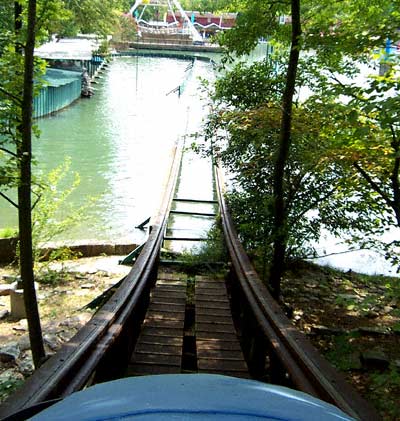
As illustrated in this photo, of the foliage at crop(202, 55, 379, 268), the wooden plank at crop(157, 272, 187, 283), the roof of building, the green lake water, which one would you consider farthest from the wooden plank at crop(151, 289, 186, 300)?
the roof of building

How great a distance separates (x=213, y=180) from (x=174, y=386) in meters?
10.9

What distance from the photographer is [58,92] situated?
2538cm

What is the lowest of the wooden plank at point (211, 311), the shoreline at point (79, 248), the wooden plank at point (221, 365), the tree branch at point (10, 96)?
the shoreline at point (79, 248)

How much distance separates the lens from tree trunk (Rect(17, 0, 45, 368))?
3.55 m

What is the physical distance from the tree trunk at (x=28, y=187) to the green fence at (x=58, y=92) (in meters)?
18.6

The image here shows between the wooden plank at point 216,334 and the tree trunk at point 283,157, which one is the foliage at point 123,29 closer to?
the tree trunk at point 283,157

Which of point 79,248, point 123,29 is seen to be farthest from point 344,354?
point 123,29

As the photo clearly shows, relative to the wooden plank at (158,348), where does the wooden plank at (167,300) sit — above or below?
below

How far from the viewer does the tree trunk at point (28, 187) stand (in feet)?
11.6

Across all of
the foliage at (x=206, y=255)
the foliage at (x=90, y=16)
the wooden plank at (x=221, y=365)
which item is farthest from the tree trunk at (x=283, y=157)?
the wooden plank at (x=221, y=365)

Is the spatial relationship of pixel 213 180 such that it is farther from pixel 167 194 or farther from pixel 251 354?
pixel 251 354

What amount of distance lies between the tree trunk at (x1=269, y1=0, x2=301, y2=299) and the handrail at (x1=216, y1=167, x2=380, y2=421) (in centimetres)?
124

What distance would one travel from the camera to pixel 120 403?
1105mm

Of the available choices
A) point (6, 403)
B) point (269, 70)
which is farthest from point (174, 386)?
point (269, 70)
